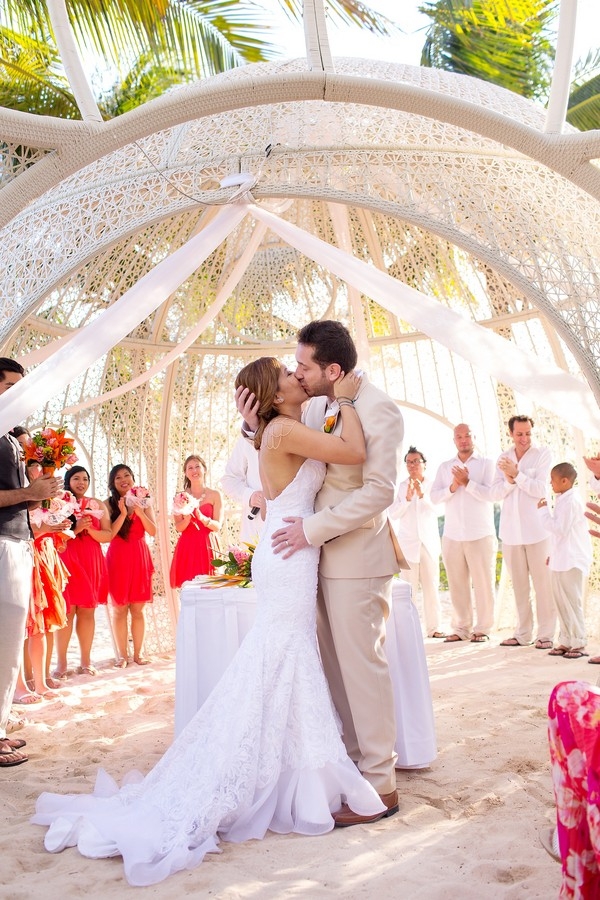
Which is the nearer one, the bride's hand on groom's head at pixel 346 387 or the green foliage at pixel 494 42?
the bride's hand on groom's head at pixel 346 387

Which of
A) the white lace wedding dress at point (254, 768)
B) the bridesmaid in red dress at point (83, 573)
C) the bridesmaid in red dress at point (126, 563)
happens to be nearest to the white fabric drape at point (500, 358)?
the white lace wedding dress at point (254, 768)

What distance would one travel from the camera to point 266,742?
3189mm

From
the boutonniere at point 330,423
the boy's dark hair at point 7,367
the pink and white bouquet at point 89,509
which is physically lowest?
the boutonniere at point 330,423

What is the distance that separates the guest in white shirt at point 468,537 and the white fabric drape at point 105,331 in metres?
3.72

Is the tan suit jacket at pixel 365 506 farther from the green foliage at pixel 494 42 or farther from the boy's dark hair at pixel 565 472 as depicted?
the green foliage at pixel 494 42

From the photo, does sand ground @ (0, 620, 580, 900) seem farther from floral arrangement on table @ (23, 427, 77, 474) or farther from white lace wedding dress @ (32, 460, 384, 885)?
floral arrangement on table @ (23, 427, 77, 474)

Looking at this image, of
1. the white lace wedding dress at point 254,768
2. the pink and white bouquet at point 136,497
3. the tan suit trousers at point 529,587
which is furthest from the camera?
the tan suit trousers at point 529,587

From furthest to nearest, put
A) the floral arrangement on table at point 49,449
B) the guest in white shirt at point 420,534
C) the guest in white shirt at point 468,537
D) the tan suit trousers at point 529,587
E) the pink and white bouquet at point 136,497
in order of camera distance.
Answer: the guest in white shirt at point 420,534
the guest in white shirt at point 468,537
the tan suit trousers at point 529,587
the pink and white bouquet at point 136,497
the floral arrangement on table at point 49,449

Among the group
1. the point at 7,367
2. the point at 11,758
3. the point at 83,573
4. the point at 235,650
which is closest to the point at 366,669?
the point at 235,650

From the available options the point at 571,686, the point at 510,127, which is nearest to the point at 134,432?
the point at 510,127

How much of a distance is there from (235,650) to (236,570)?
0.52m

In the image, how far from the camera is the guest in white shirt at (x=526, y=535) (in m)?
7.12

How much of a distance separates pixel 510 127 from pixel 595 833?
11.0 ft

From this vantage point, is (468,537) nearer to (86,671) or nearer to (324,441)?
(86,671)
